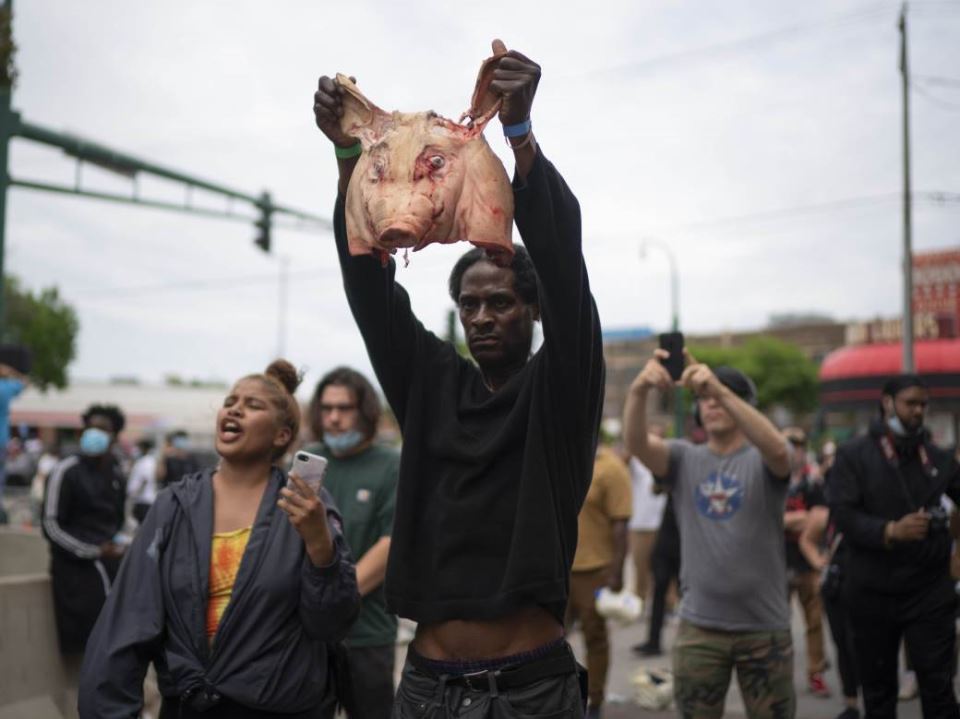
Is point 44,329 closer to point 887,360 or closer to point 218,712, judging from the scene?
point 887,360

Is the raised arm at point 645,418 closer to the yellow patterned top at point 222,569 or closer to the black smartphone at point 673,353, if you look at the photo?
the black smartphone at point 673,353

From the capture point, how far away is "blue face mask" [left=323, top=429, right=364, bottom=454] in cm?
486

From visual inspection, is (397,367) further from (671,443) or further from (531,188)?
(671,443)

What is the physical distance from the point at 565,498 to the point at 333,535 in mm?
1067

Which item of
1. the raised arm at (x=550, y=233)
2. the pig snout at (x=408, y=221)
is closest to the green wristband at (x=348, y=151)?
the pig snout at (x=408, y=221)

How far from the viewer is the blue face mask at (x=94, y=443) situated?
21.3ft

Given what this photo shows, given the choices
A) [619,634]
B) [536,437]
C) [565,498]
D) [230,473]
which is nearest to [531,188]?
[536,437]

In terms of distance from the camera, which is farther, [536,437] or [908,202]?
[908,202]

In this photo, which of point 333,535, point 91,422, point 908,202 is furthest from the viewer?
point 908,202

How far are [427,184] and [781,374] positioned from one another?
62188mm

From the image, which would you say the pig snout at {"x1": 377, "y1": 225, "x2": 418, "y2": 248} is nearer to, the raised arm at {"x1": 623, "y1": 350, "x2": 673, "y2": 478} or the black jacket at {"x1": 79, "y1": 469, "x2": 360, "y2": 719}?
the black jacket at {"x1": 79, "y1": 469, "x2": 360, "y2": 719}

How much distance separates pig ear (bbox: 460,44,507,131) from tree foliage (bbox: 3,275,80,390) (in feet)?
151

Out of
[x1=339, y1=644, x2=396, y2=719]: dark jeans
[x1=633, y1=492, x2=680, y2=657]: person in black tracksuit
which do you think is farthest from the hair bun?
[x1=633, y1=492, x2=680, y2=657]: person in black tracksuit

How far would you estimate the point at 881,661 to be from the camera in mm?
5188
